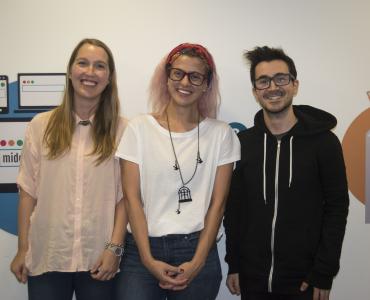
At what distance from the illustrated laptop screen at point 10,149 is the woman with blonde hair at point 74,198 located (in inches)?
22.1

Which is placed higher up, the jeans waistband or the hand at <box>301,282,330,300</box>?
the jeans waistband

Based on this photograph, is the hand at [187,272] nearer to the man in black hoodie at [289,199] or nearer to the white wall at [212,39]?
the man in black hoodie at [289,199]

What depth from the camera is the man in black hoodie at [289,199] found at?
1562mm

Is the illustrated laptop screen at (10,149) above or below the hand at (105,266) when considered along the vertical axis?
above

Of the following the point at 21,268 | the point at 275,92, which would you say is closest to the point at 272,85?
the point at 275,92

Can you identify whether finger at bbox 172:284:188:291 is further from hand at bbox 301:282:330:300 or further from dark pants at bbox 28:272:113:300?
hand at bbox 301:282:330:300

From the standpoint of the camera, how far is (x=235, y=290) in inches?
69.7

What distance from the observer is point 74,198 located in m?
1.57

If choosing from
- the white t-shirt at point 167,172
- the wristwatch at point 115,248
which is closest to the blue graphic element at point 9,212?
the wristwatch at point 115,248

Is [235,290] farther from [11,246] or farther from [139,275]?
[11,246]

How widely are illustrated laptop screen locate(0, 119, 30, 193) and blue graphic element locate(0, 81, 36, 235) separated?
0.10 feet

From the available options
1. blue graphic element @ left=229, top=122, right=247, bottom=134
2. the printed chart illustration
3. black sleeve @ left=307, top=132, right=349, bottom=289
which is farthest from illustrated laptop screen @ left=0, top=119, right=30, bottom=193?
black sleeve @ left=307, top=132, right=349, bottom=289

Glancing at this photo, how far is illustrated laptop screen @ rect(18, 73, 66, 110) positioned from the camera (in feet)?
6.91

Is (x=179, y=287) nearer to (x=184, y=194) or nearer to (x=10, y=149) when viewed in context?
(x=184, y=194)
